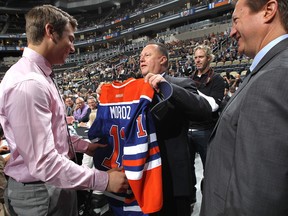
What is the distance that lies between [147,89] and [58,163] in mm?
580

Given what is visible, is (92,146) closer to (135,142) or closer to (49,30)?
(135,142)

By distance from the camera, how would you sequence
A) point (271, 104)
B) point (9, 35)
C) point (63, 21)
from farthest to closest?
point (9, 35), point (63, 21), point (271, 104)

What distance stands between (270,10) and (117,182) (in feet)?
3.09

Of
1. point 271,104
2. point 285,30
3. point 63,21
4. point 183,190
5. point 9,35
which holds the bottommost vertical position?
point 183,190

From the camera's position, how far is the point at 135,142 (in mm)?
1257

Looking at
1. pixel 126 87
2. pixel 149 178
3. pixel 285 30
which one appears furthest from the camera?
pixel 126 87

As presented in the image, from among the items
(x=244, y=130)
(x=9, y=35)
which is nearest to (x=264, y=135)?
(x=244, y=130)

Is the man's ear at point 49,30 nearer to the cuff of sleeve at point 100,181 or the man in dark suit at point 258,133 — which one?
the cuff of sleeve at point 100,181

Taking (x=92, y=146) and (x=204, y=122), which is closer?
(x=92, y=146)

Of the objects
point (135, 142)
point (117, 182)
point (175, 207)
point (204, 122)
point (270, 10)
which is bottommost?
point (175, 207)

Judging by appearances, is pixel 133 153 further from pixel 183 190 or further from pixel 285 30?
pixel 285 30

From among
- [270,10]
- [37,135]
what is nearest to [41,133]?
[37,135]

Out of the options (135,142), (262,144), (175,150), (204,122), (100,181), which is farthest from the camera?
(204,122)

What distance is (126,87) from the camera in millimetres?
1418
